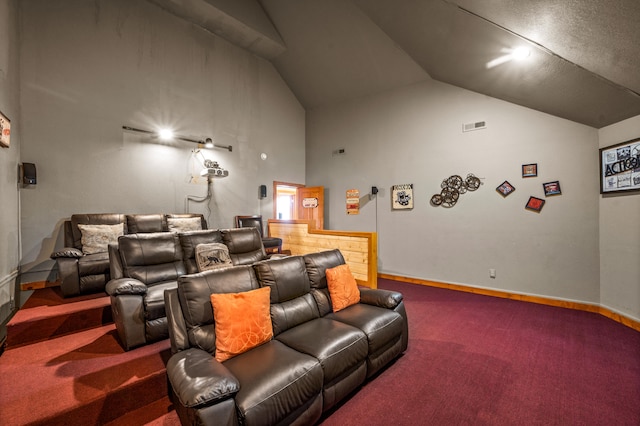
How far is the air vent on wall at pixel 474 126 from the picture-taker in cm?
481

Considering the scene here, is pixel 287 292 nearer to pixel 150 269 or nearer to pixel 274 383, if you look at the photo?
pixel 274 383

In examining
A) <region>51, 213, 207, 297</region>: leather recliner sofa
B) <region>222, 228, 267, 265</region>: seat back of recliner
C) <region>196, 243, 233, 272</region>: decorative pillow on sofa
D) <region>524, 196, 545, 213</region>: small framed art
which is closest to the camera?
<region>196, 243, 233, 272</region>: decorative pillow on sofa

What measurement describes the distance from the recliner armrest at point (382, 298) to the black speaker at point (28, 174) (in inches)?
194

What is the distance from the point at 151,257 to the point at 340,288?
7.26 feet

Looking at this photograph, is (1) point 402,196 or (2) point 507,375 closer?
(2) point 507,375

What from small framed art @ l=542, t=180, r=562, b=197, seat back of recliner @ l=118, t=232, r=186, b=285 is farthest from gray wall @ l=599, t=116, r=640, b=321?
seat back of recliner @ l=118, t=232, r=186, b=285

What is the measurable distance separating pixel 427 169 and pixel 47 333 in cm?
595

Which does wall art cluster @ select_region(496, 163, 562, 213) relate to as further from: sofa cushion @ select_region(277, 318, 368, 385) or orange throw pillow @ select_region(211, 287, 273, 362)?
orange throw pillow @ select_region(211, 287, 273, 362)

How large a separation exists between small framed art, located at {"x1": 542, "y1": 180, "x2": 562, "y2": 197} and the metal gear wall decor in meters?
0.91

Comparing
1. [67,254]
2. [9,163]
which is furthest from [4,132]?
[67,254]

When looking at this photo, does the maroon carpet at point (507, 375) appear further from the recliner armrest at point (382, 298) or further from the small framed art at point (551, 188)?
the small framed art at point (551, 188)

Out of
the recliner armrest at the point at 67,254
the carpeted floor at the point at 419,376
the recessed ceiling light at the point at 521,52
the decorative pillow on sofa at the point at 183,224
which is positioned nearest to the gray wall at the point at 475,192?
the carpeted floor at the point at 419,376

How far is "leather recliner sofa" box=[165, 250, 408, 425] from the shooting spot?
1407 mm

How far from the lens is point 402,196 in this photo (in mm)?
5773
